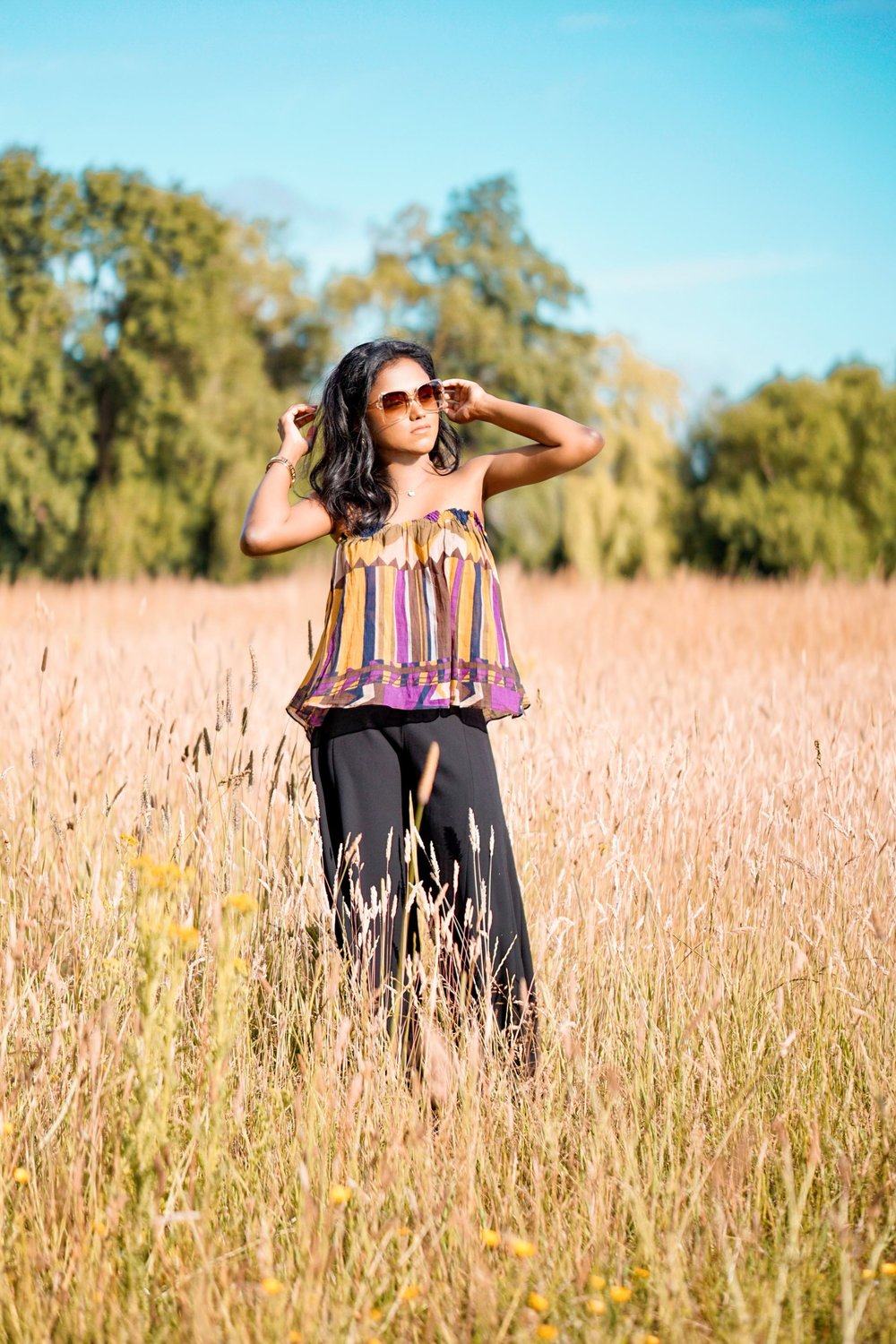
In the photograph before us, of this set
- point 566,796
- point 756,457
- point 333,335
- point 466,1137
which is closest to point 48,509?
point 333,335

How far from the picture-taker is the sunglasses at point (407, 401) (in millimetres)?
2592

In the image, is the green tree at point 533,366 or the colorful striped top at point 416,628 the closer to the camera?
the colorful striped top at point 416,628

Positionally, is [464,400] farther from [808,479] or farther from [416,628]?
[808,479]

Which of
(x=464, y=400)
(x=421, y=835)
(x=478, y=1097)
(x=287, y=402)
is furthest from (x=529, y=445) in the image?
(x=287, y=402)

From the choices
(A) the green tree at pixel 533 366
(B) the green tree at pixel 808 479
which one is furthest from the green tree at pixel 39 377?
(B) the green tree at pixel 808 479

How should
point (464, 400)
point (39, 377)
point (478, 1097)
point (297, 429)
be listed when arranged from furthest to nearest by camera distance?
point (39, 377)
point (297, 429)
point (464, 400)
point (478, 1097)

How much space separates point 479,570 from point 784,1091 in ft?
4.06

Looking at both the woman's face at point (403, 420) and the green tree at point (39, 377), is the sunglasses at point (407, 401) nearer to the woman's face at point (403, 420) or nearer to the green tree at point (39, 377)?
the woman's face at point (403, 420)

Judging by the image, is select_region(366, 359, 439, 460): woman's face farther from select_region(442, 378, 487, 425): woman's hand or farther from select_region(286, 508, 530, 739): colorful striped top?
select_region(286, 508, 530, 739): colorful striped top

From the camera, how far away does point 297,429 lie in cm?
288

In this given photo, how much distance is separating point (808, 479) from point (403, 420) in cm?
2005

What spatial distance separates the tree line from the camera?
63.8 ft

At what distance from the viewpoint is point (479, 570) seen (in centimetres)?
254

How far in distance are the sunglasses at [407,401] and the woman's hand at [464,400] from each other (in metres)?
0.07
